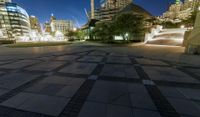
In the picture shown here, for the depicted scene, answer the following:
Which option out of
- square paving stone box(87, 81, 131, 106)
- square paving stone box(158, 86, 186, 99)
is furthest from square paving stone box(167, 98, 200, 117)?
square paving stone box(87, 81, 131, 106)

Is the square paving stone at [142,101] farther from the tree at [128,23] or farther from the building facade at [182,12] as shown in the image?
the building facade at [182,12]

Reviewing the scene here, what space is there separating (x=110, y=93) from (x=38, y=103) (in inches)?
76.1

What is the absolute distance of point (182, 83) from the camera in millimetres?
3896

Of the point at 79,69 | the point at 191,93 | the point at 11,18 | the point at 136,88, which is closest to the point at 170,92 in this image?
the point at 191,93

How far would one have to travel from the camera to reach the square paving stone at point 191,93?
2982mm

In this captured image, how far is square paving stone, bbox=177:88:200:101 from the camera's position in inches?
117

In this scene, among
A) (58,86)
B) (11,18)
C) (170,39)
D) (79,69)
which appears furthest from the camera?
(11,18)

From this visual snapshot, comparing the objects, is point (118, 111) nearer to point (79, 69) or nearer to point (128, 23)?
point (79, 69)

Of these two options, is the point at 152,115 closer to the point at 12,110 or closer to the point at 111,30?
the point at 12,110

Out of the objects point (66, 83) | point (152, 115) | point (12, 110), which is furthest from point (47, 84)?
point (152, 115)

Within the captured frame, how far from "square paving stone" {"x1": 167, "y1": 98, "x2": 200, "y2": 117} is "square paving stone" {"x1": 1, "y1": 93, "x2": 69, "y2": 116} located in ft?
8.79

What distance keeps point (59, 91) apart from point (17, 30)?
335 ft

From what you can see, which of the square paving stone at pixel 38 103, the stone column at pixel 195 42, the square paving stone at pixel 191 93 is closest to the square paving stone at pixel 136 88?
the square paving stone at pixel 191 93

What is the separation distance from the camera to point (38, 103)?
9.05 feet
